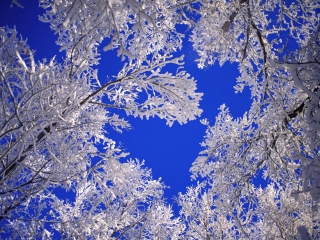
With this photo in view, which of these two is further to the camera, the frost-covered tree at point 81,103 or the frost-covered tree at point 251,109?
the frost-covered tree at point 251,109

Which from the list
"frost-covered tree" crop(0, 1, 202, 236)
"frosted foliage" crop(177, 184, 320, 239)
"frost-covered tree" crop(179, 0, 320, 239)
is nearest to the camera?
"frost-covered tree" crop(0, 1, 202, 236)

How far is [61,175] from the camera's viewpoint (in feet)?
12.3

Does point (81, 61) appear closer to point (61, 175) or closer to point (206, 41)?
point (61, 175)

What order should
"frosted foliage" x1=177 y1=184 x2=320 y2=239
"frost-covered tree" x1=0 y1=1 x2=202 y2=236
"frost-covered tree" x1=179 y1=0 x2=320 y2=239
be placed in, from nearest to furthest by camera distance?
"frost-covered tree" x1=0 y1=1 x2=202 y2=236, "frost-covered tree" x1=179 y1=0 x2=320 y2=239, "frosted foliage" x1=177 y1=184 x2=320 y2=239

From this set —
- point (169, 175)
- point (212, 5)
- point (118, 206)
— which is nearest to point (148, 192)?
point (118, 206)

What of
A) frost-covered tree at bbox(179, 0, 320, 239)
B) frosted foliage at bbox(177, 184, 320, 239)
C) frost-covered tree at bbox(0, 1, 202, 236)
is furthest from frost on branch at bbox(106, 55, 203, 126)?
frosted foliage at bbox(177, 184, 320, 239)

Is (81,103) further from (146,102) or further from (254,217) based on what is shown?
(254,217)

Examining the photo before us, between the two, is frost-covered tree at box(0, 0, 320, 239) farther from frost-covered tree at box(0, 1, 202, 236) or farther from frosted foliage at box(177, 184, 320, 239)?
frosted foliage at box(177, 184, 320, 239)

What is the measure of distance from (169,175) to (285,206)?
17915 centimetres

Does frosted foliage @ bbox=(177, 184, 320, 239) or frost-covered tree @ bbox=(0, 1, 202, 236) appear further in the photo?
frosted foliage @ bbox=(177, 184, 320, 239)

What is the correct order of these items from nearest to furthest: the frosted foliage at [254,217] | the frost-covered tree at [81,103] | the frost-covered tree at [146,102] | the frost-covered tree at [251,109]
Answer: the frost-covered tree at [146,102] → the frost-covered tree at [81,103] → the frost-covered tree at [251,109] → the frosted foliage at [254,217]

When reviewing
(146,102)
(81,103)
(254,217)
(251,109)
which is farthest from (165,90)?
(254,217)

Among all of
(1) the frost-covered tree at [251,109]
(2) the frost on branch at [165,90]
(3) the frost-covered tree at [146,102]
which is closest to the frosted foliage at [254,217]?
Result: (3) the frost-covered tree at [146,102]

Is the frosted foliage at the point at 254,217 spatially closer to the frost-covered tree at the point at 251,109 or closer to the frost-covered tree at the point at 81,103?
the frost-covered tree at the point at 251,109
